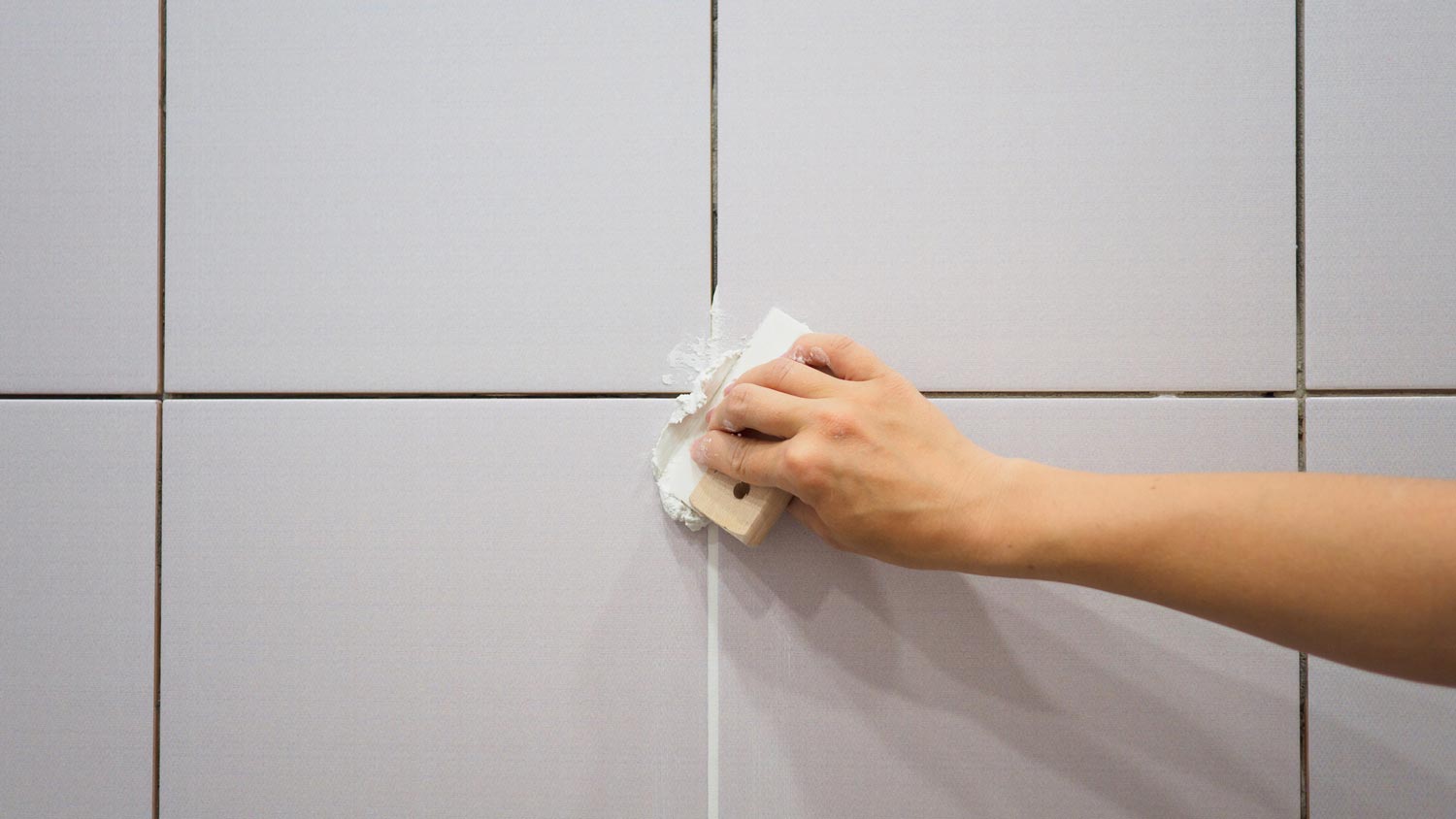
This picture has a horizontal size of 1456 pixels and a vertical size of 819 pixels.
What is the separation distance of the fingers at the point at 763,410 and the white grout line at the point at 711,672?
120 millimetres

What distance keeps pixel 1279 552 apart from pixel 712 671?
43 centimetres

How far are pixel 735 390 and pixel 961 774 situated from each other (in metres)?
0.39

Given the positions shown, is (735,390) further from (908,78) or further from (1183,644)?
(1183,644)

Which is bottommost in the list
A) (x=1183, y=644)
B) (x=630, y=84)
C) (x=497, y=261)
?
(x=1183, y=644)

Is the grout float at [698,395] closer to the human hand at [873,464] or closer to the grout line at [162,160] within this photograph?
the human hand at [873,464]

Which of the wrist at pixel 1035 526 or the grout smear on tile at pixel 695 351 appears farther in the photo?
the grout smear on tile at pixel 695 351

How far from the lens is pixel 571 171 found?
624 mm

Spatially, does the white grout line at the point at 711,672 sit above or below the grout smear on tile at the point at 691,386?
below

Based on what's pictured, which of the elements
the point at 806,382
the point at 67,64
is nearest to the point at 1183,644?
the point at 806,382

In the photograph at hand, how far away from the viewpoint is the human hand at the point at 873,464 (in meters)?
0.50

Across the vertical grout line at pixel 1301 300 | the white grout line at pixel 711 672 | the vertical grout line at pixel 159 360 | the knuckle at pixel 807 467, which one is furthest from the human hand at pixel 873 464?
the vertical grout line at pixel 159 360

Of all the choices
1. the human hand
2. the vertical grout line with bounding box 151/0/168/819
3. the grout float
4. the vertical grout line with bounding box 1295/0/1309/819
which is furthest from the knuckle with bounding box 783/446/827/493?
the vertical grout line with bounding box 151/0/168/819

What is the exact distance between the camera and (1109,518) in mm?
467

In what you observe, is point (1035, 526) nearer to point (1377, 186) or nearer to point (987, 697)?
point (987, 697)
